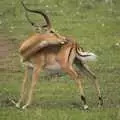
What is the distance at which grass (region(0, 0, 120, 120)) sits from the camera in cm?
1110

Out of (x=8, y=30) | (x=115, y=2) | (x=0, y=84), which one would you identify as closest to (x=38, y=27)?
(x=0, y=84)

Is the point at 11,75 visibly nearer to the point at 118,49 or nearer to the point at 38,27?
the point at 38,27

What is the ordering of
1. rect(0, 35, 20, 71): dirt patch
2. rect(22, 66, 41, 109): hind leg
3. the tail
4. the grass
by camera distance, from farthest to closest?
1. rect(0, 35, 20, 71): dirt patch
2. the tail
3. rect(22, 66, 41, 109): hind leg
4. the grass

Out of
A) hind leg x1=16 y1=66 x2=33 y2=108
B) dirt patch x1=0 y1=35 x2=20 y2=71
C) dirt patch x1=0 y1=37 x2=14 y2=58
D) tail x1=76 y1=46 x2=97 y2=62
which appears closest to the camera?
hind leg x1=16 y1=66 x2=33 y2=108

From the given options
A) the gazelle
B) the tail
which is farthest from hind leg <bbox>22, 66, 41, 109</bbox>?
the tail

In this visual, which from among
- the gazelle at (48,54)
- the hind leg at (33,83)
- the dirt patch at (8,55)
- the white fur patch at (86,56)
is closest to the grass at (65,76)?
the dirt patch at (8,55)

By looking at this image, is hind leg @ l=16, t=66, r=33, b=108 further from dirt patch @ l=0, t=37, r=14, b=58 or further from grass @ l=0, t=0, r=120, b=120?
dirt patch @ l=0, t=37, r=14, b=58

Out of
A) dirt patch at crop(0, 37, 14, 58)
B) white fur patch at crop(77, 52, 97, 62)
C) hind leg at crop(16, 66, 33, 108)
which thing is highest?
white fur patch at crop(77, 52, 97, 62)

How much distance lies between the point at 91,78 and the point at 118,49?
6421 millimetres

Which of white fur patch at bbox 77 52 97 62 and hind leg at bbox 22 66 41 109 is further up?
white fur patch at bbox 77 52 97 62

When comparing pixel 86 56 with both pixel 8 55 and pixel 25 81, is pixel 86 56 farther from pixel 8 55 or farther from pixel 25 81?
pixel 8 55

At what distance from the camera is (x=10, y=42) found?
20203 millimetres

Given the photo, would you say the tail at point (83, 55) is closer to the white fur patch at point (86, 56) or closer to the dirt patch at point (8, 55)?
the white fur patch at point (86, 56)

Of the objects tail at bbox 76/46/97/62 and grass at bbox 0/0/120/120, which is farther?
tail at bbox 76/46/97/62
